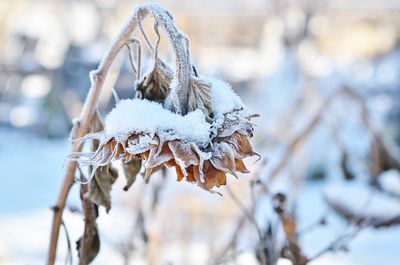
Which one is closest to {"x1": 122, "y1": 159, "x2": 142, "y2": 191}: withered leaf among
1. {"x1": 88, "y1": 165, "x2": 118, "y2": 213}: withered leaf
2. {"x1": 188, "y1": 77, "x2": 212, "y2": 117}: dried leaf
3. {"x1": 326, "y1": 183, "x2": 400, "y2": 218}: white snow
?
{"x1": 88, "y1": 165, "x2": 118, "y2": 213}: withered leaf

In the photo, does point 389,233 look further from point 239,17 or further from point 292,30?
point 239,17

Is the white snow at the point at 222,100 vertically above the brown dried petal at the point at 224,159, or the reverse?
the white snow at the point at 222,100

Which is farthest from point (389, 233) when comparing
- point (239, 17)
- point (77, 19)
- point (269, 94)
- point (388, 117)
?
point (77, 19)

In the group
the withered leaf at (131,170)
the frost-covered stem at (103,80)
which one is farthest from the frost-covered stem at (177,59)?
the withered leaf at (131,170)

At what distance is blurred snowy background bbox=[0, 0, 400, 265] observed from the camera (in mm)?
1250

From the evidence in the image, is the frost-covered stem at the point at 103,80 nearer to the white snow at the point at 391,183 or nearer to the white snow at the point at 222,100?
the white snow at the point at 222,100

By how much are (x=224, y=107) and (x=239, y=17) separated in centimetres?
937

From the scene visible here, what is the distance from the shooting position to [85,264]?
59 cm

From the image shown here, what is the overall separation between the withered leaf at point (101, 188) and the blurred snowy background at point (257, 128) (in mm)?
38

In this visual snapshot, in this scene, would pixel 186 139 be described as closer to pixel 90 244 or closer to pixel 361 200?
pixel 90 244

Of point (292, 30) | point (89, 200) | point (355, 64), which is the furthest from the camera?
point (355, 64)

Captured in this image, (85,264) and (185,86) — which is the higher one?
(185,86)

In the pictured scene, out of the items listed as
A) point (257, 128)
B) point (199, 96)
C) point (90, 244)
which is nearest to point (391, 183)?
point (257, 128)

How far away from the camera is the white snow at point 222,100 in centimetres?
46
